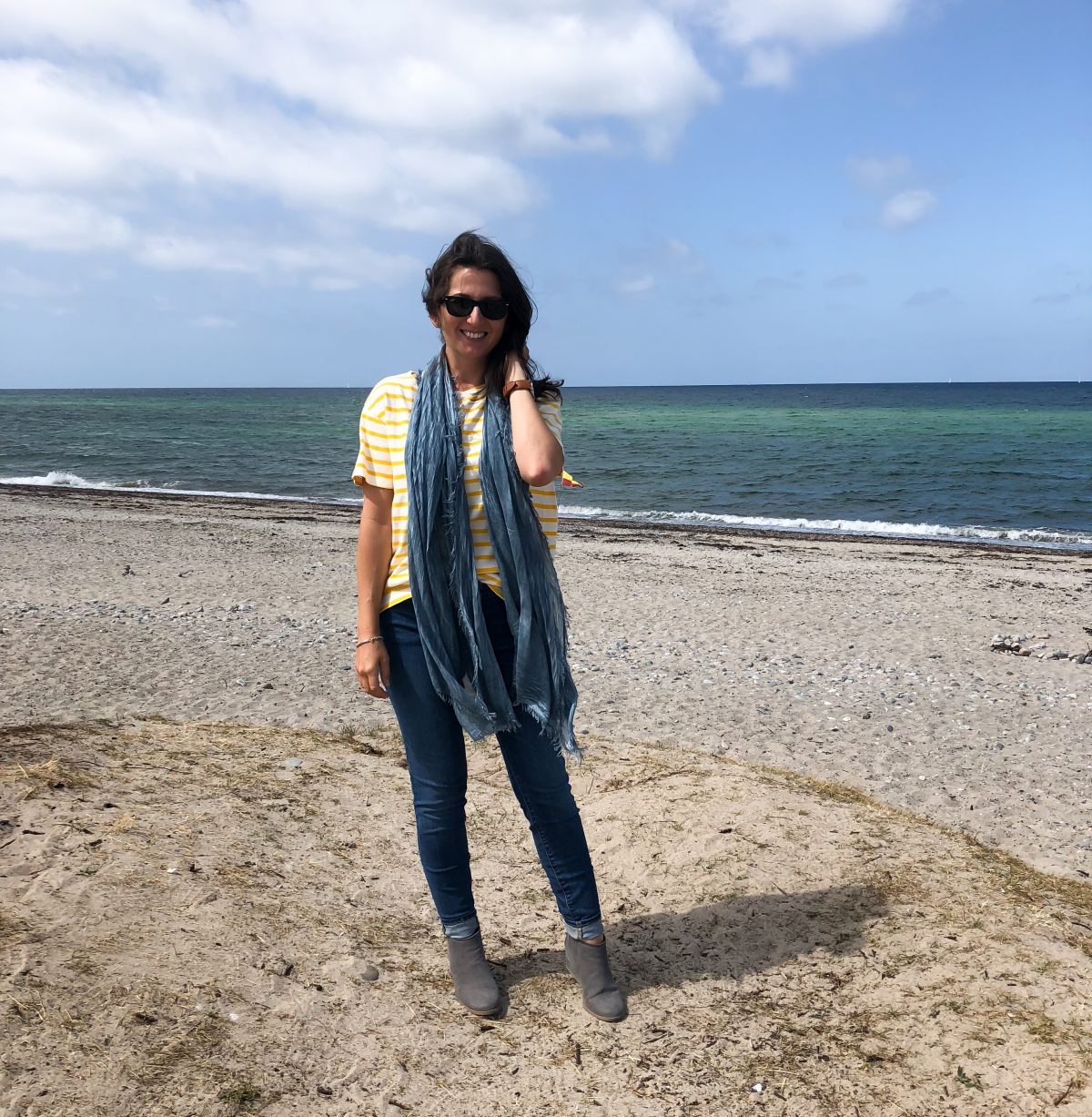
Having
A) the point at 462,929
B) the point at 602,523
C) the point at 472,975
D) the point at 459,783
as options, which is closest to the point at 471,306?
the point at 459,783

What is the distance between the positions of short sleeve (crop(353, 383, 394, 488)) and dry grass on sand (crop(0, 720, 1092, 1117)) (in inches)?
64.8

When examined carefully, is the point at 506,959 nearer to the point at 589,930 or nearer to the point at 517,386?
the point at 589,930

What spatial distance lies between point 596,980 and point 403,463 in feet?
5.76

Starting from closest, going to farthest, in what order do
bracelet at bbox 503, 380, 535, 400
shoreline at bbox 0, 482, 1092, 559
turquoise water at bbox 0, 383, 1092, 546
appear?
1. bracelet at bbox 503, 380, 535, 400
2. shoreline at bbox 0, 482, 1092, 559
3. turquoise water at bbox 0, 383, 1092, 546

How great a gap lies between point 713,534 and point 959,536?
204 inches

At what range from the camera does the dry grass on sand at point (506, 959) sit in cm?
262

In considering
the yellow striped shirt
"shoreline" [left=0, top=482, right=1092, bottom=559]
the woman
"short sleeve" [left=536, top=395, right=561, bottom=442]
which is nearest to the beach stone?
the woman

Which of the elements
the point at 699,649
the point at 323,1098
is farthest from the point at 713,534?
the point at 323,1098

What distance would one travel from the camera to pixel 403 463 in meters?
2.65

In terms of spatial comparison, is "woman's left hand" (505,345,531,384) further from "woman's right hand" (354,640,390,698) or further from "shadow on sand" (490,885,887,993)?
"shadow on sand" (490,885,887,993)

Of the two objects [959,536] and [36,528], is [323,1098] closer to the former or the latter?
[36,528]

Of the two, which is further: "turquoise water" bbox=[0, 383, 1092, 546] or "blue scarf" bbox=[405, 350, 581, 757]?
"turquoise water" bbox=[0, 383, 1092, 546]

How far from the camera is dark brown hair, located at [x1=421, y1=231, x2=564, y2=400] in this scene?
267 centimetres

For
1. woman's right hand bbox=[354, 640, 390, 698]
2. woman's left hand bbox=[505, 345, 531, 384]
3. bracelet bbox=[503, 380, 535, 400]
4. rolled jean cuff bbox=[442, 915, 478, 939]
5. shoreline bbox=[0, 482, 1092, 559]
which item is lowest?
shoreline bbox=[0, 482, 1092, 559]
